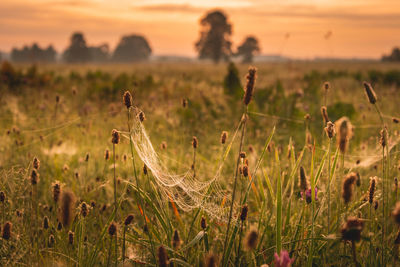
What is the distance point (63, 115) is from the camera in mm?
6391

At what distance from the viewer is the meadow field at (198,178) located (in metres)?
1.61

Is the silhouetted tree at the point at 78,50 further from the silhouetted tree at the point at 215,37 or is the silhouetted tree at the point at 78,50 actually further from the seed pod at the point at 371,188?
the seed pod at the point at 371,188

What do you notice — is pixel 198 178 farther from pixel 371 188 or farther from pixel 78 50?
pixel 78 50

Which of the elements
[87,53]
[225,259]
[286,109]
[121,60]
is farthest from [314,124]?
[121,60]

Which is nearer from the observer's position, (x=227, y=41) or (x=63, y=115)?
(x=63, y=115)

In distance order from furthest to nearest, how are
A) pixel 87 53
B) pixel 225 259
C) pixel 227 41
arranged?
pixel 87 53 → pixel 227 41 → pixel 225 259

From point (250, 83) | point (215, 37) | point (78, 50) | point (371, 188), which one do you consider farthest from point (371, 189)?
point (78, 50)

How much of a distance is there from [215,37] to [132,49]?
4718 cm

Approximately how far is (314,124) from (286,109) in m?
0.53

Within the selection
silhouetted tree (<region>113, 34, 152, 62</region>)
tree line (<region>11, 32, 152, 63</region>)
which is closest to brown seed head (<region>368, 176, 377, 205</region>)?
tree line (<region>11, 32, 152, 63</region>)

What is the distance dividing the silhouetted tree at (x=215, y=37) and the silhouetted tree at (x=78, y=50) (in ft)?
115

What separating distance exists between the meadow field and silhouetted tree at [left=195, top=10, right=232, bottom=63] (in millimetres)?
50373

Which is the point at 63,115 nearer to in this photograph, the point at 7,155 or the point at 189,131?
the point at 189,131

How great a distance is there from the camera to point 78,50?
8419 centimetres
